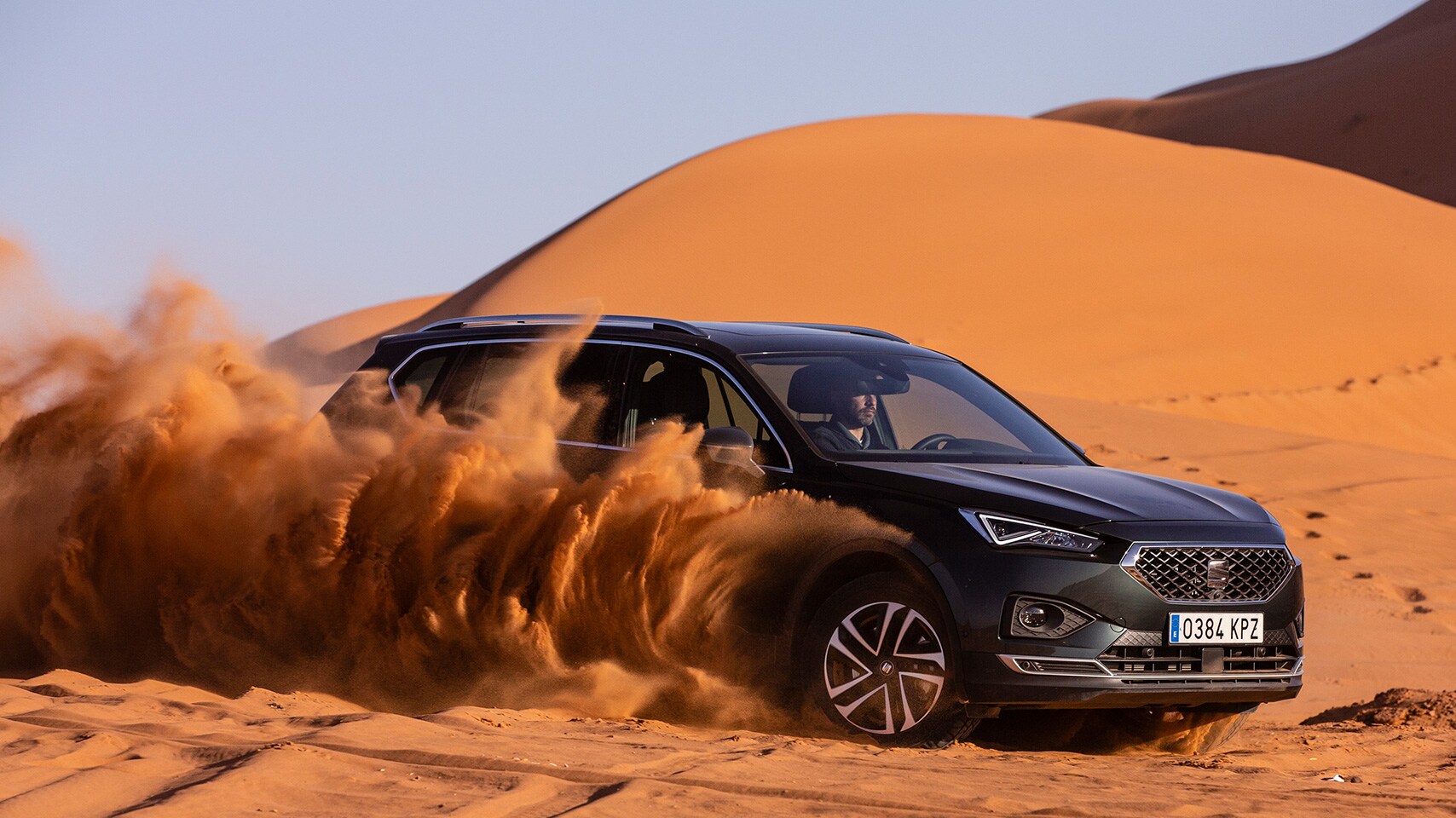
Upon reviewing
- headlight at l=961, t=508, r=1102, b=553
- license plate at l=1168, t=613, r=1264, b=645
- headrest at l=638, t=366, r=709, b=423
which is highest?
headrest at l=638, t=366, r=709, b=423

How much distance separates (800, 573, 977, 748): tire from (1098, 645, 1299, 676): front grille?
2.04 feet

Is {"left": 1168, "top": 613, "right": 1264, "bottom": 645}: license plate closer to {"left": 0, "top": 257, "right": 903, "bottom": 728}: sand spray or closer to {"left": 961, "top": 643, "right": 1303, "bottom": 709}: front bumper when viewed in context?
{"left": 961, "top": 643, "right": 1303, "bottom": 709}: front bumper

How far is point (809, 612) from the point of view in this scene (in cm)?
672

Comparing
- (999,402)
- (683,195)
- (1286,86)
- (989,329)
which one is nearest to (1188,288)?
(989,329)

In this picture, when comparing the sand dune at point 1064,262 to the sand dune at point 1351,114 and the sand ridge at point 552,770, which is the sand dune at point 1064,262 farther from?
the sand dune at point 1351,114

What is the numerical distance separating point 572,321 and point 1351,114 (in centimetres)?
8213

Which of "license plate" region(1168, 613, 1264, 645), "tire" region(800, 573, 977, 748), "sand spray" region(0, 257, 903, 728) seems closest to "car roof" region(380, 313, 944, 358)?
"sand spray" region(0, 257, 903, 728)

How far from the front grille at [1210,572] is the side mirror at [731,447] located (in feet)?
5.36

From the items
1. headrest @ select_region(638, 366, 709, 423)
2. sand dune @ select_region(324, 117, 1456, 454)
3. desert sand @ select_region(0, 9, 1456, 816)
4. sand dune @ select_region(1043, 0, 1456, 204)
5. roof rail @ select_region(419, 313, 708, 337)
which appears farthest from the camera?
sand dune @ select_region(1043, 0, 1456, 204)

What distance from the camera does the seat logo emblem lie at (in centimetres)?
645

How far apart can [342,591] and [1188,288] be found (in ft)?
91.2

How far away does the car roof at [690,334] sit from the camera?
766 centimetres

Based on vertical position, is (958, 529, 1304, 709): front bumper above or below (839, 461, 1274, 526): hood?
below

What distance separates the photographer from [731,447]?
22.6 ft
